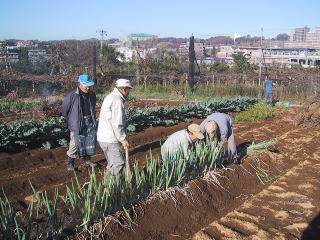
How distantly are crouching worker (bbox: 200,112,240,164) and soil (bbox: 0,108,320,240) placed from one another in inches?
12.0

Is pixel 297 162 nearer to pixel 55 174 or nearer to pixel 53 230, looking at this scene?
pixel 55 174

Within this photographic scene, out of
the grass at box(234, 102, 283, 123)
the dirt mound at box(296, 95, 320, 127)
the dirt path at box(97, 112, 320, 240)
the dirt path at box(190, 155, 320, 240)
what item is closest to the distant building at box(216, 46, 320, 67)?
the grass at box(234, 102, 283, 123)

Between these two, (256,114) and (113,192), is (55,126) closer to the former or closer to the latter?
(113,192)

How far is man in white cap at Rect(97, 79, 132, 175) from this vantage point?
4.15 m

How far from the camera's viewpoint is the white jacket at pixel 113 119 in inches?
164

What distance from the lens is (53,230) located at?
2.92 m

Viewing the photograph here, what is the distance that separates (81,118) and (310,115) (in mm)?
7102

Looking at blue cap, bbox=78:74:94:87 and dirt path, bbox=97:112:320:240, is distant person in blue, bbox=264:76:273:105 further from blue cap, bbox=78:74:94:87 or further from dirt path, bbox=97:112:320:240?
blue cap, bbox=78:74:94:87

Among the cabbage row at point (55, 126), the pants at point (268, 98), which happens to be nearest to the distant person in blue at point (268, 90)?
the pants at point (268, 98)

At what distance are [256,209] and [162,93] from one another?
13007mm

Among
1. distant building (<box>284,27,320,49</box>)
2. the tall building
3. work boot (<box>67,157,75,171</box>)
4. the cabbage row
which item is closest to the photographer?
work boot (<box>67,157,75,171</box>)

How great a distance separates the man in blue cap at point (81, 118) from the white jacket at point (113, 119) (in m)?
1.01

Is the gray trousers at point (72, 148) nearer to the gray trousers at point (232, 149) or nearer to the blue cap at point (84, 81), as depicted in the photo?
the blue cap at point (84, 81)

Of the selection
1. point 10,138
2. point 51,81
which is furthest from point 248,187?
point 51,81
